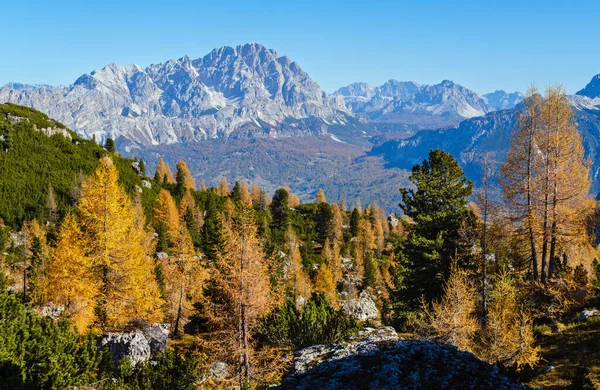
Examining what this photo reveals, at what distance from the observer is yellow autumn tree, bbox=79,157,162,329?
24.4m

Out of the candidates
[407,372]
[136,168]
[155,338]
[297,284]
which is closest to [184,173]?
[136,168]

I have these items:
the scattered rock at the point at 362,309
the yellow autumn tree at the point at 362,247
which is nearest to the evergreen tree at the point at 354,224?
the yellow autumn tree at the point at 362,247

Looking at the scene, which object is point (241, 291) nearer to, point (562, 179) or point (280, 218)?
point (562, 179)

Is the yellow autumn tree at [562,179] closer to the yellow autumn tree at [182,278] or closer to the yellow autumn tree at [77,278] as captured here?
the yellow autumn tree at [77,278]

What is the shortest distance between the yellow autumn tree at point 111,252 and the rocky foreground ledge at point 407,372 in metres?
18.3

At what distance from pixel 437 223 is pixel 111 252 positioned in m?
21.5

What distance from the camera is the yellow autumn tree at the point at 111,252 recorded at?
80.1 feet

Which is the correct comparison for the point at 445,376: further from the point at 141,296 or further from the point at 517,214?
the point at 141,296

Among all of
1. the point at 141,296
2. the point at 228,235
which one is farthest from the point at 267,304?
the point at 141,296

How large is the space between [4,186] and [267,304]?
8240cm

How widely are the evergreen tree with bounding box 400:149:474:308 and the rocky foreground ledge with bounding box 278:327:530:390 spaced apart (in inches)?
649

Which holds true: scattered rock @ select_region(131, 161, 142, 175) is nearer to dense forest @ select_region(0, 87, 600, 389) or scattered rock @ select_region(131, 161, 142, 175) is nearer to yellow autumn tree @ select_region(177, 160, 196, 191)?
yellow autumn tree @ select_region(177, 160, 196, 191)

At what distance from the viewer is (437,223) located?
87.6ft

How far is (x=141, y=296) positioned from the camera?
84.1 feet
